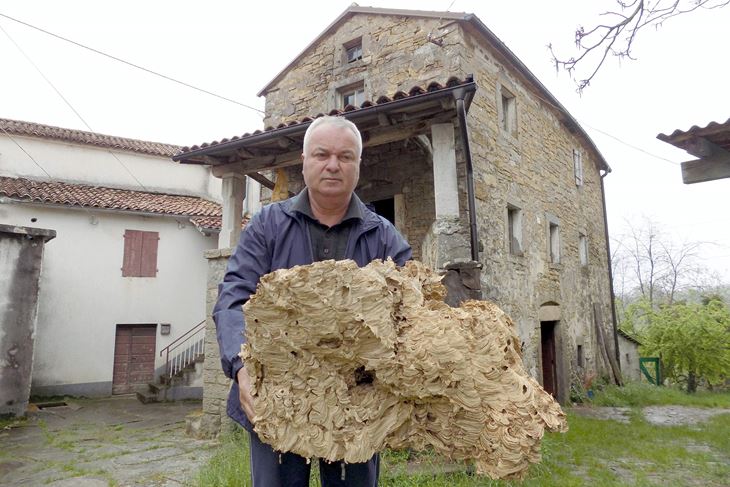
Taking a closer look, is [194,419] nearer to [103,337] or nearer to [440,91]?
[440,91]

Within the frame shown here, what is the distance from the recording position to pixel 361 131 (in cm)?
596

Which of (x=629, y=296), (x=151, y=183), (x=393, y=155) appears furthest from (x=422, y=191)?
(x=629, y=296)

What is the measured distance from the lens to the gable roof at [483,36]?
7.50 meters

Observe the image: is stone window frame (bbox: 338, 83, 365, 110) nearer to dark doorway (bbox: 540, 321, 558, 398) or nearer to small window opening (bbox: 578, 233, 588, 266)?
dark doorway (bbox: 540, 321, 558, 398)

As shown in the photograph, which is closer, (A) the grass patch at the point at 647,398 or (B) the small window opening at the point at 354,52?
(B) the small window opening at the point at 354,52

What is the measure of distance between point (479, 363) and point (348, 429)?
0.41 meters

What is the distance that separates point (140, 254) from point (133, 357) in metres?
2.75

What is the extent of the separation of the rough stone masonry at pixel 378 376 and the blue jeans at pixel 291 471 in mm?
304

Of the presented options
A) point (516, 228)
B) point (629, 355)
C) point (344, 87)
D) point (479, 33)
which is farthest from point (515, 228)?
point (629, 355)

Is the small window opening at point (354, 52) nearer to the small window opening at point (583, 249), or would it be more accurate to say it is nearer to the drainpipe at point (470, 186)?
the drainpipe at point (470, 186)

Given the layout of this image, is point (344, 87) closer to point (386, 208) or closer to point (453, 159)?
point (386, 208)

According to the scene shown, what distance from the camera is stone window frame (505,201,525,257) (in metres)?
8.23

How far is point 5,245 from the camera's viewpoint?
826 cm

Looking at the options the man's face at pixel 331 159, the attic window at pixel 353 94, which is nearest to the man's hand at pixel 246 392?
the man's face at pixel 331 159
